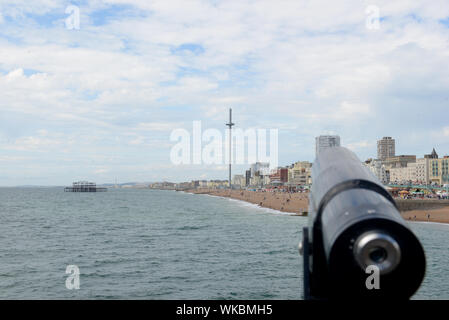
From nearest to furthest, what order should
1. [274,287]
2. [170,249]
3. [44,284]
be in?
[274,287] → [44,284] → [170,249]

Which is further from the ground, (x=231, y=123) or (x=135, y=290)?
(x=231, y=123)

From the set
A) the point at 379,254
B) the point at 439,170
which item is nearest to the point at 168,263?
the point at 379,254

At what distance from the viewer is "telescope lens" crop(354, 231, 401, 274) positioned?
5.43 meters

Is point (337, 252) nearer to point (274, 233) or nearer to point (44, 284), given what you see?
point (44, 284)

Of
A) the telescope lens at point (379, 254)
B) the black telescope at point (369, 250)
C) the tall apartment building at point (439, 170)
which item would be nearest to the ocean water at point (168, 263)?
the black telescope at point (369, 250)

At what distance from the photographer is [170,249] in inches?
1567

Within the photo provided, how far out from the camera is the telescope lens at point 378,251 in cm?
543

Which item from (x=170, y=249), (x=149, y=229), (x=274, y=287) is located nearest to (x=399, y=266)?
(x=274, y=287)

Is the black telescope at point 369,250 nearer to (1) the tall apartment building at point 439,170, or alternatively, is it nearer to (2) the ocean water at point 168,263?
(2) the ocean water at point 168,263

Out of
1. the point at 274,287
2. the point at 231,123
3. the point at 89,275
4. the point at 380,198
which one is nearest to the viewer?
the point at 380,198

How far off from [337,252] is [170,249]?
35.4 meters

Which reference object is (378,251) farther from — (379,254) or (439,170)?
(439,170)
